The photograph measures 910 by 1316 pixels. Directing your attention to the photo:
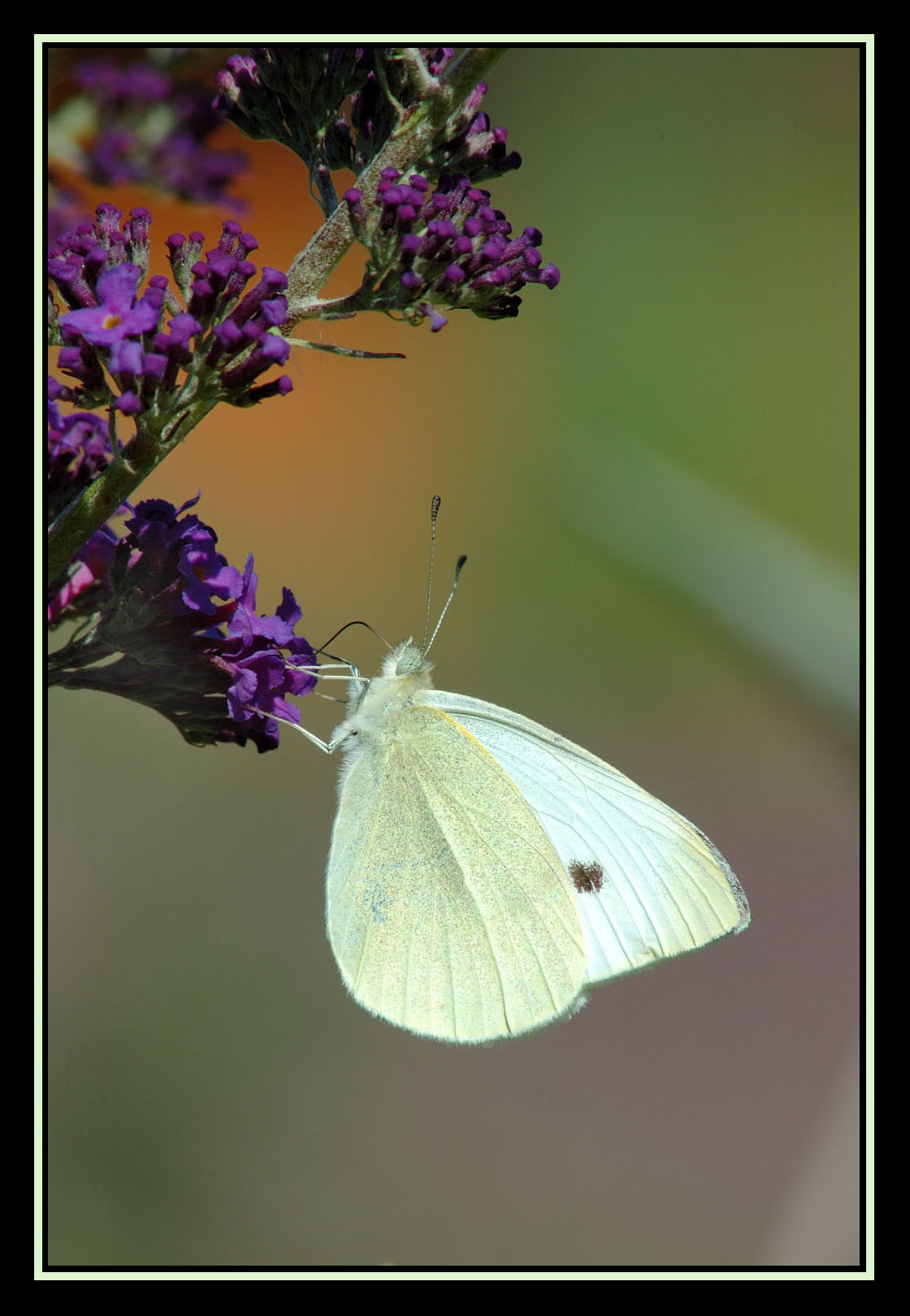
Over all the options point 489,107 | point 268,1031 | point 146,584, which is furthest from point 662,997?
point 489,107

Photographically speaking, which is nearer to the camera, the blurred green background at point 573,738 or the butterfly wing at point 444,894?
the butterfly wing at point 444,894

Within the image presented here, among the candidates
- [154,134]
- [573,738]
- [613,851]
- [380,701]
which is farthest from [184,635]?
[573,738]

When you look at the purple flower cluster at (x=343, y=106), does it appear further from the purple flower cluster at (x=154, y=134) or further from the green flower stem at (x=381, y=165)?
the purple flower cluster at (x=154, y=134)

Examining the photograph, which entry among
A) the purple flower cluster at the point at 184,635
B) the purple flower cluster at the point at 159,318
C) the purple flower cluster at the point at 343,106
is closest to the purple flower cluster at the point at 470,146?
the purple flower cluster at the point at 343,106

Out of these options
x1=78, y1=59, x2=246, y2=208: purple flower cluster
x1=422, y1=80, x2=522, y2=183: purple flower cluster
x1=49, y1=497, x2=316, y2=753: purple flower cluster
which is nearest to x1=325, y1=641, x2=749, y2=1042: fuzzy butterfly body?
x1=49, y1=497, x2=316, y2=753: purple flower cluster

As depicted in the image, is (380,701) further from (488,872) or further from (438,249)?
(438,249)

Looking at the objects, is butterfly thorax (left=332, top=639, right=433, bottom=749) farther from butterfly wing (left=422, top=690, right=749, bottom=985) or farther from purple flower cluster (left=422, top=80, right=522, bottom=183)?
purple flower cluster (left=422, top=80, right=522, bottom=183)
